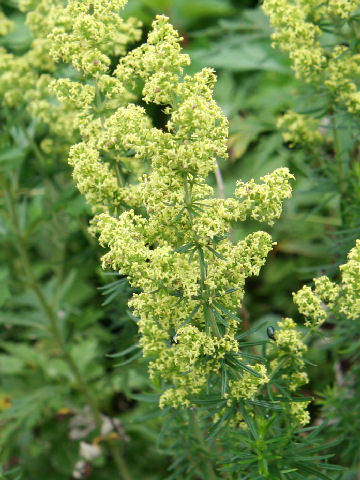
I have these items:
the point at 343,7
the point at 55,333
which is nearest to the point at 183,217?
the point at 343,7

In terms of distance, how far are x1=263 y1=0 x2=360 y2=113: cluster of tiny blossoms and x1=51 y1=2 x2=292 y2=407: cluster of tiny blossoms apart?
0.76 metres

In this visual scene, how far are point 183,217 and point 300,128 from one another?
1179 mm

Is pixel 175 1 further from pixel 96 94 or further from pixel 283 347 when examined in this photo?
pixel 283 347

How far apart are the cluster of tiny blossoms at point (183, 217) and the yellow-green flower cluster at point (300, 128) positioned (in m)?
1.00

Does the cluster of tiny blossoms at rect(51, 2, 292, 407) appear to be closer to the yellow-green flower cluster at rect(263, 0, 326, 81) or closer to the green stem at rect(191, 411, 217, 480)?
the green stem at rect(191, 411, 217, 480)

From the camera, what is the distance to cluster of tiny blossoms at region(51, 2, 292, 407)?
→ 1.67 meters

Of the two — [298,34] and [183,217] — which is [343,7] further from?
[183,217]

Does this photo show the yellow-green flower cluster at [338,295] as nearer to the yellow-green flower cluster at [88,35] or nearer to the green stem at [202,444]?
the green stem at [202,444]

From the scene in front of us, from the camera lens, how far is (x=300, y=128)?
9.14 feet

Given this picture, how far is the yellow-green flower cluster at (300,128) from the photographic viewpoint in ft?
9.16

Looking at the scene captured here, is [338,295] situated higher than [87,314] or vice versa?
[338,295]

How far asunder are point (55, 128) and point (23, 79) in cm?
34

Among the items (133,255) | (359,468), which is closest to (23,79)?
(133,255)

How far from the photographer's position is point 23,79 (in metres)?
3.01
